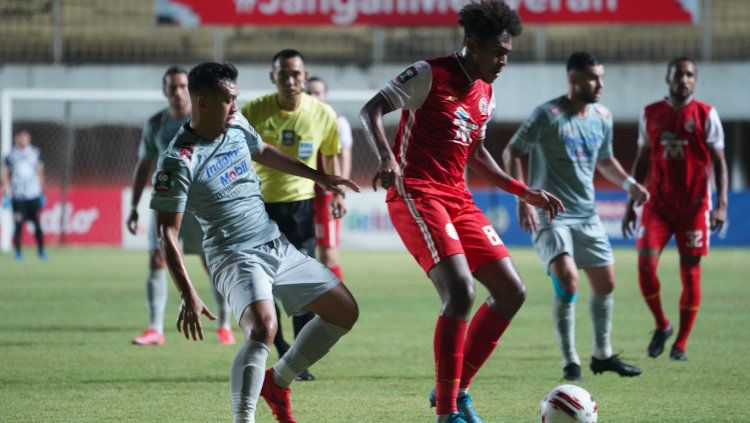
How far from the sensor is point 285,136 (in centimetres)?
789

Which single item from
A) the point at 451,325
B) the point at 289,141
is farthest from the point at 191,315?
the point at 289,141

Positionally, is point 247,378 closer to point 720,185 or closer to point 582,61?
point 582,61

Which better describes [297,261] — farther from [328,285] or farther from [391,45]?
[391,45]

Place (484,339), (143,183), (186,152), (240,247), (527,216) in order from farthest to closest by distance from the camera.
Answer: (143,183), (527,216), (484,339), (240,247), (186,152)

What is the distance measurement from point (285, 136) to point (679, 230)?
319 cm

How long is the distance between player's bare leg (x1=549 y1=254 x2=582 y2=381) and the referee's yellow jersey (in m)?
1.76

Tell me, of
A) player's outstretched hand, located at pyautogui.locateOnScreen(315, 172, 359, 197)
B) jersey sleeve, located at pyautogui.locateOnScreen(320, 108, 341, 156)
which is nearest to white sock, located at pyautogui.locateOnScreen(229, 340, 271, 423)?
player's outstretched hand, located at pyautogui.locateOnScreen(315, 172, 359, 197)

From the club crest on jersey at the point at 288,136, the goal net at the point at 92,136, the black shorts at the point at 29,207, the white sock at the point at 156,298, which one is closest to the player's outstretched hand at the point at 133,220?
the white sock at the point at 156,298

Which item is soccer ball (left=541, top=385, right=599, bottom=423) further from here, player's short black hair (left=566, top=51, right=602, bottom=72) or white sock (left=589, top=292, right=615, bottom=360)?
player's short black hair (left=566, top=51, right=602, bottom=72)

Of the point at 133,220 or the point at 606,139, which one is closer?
the point at 606,139

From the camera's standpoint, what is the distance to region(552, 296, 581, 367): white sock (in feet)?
24.5

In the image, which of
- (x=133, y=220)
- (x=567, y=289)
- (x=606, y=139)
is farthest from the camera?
(x=133, y=220)

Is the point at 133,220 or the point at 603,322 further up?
the point at 133,220

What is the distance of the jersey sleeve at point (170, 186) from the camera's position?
5.08 meters
